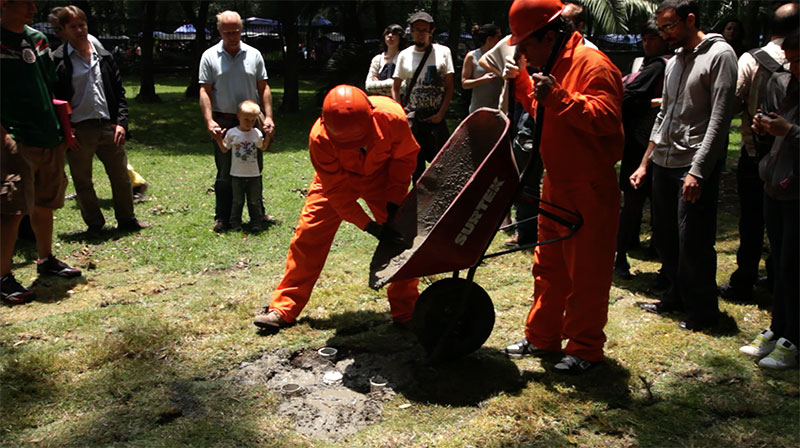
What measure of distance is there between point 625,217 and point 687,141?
5.20 feet

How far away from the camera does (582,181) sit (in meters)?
3.82

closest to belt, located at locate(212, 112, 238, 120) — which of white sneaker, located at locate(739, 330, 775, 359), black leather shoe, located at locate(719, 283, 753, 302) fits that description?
black leather shoe, located at locate(719, 283, 753, 302)

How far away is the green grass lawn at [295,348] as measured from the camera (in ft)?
11.5

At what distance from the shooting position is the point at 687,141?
15.1 feet

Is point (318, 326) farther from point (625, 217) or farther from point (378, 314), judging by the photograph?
point (625, 217)

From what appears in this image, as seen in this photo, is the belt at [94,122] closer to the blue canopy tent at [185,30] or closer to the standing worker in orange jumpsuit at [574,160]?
the standing worker in orange jumpsuit at [574,160]

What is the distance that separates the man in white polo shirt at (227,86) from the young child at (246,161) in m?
0.10

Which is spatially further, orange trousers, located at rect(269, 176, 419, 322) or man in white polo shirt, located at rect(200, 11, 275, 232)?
man in white polo shirt, located at rect(200, 11, 275, 232)

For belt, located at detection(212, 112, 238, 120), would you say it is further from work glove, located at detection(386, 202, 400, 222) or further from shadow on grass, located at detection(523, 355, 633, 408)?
shadow on grass, located at detection(523, 355, 633, 408)

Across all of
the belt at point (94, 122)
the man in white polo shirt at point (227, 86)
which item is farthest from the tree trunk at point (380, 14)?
the belt at point (94, 122)

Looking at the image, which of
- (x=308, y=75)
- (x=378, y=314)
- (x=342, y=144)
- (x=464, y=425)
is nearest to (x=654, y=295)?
(x=378, y=314)

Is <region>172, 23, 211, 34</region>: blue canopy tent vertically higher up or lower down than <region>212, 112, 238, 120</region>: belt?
higher up

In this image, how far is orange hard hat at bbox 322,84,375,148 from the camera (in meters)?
3.94

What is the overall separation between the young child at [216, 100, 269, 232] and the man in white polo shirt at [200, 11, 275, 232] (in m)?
0.10
